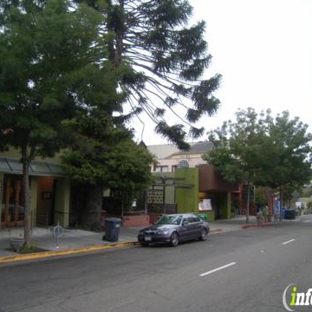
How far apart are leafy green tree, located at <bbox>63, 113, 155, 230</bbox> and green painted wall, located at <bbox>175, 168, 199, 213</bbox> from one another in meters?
11.9

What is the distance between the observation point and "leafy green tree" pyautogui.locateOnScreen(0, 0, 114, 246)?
1431cm

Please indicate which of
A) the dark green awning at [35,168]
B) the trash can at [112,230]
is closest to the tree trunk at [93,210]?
the dark green awning at [35,168]

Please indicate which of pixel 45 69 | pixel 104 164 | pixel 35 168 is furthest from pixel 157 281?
pixel 104 164

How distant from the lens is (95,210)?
2486 cm

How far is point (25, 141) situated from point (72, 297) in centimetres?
813

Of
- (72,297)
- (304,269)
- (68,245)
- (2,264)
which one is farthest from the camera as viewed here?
(68,245)

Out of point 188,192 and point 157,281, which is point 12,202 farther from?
point 188,192

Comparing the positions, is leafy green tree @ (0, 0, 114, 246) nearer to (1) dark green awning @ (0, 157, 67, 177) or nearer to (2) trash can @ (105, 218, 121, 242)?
(2) trash can @ (105, 218, 121, 242)

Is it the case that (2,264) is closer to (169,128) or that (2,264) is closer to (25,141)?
(25,141)

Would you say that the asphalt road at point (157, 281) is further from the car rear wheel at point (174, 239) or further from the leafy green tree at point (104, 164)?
the leafy green tree at point (104, 164)

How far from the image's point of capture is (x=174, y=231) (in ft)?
65.1

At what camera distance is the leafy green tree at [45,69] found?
14.3m

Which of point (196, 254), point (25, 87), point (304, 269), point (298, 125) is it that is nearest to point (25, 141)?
point (25, 87)

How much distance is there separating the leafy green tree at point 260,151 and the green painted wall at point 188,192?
2621mm
